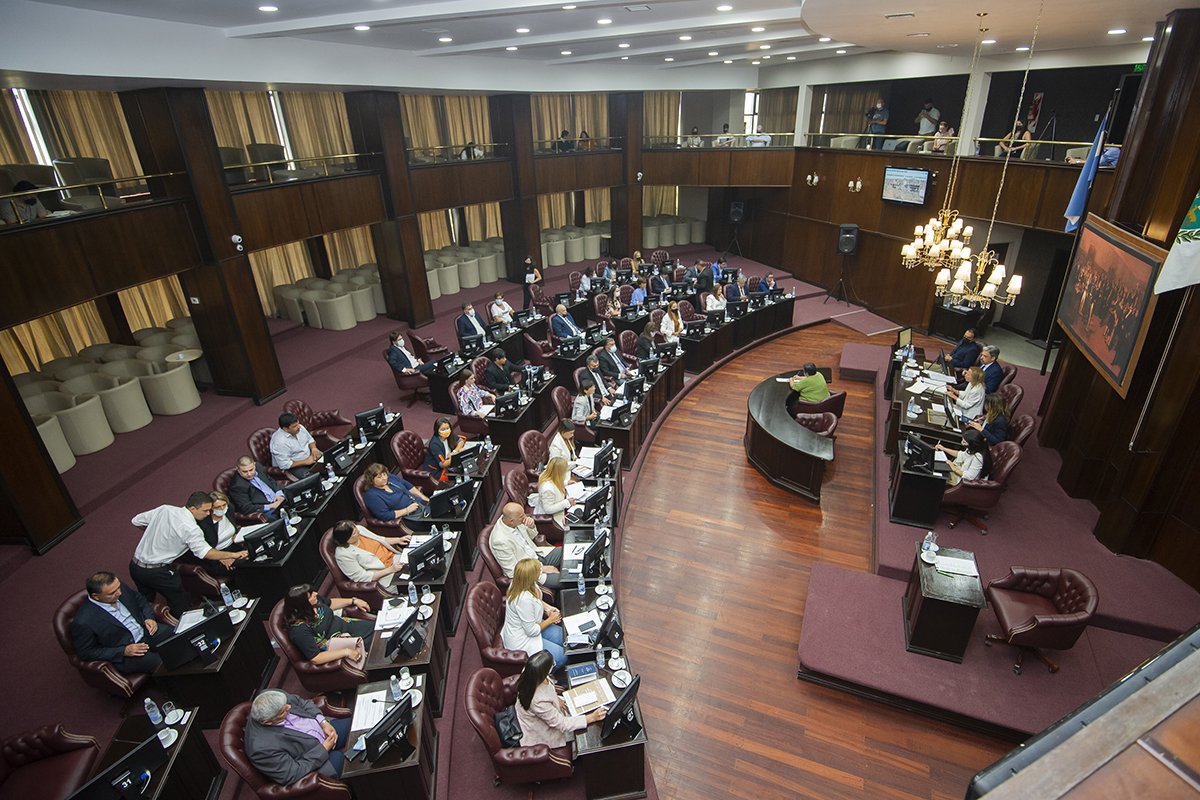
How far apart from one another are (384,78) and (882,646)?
11.3 meters

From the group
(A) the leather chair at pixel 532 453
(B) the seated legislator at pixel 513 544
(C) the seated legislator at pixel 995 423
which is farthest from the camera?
(C) the seated legislator at pixel 995 423

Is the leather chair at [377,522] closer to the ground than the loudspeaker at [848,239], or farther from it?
closer to the ground

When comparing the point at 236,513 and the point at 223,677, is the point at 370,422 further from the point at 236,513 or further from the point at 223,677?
the point at 223,677

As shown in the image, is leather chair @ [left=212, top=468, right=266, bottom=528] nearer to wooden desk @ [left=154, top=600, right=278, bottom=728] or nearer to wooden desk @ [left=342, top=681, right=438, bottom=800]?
wooden desk @ [left=154, top=600, right=278, bottom=728]

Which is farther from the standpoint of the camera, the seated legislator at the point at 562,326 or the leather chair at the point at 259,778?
the seated legislator at the point at 562,326

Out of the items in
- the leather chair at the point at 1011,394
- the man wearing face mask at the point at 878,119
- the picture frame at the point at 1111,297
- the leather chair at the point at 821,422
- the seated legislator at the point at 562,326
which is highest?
the man wearing face mask at the point at 878,119

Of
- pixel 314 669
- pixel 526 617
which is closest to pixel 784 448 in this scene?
pixel 526 617

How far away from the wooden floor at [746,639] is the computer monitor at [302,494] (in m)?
3.37

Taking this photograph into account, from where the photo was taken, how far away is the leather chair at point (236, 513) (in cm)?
582

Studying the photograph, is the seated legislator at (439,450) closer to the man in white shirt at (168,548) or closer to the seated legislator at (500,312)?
the man in white shirt at (168,548)

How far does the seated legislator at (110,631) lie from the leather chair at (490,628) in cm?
230

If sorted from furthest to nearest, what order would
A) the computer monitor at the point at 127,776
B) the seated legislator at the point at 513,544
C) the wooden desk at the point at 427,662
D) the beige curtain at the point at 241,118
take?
the beige curtain at the point at 241,118
the seated legislator at the point at 513,544
the wooden desk at the point at 427,662
the computer monitor at the point at 127,776

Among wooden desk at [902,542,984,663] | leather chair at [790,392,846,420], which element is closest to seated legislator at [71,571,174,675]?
wooden desk at [902,542,984,663]

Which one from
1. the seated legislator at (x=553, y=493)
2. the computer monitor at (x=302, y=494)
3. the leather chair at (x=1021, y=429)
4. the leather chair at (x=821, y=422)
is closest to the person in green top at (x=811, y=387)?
the leather chair at (x=821, y=422)
